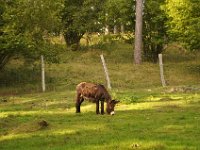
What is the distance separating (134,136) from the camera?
1513 centimetres

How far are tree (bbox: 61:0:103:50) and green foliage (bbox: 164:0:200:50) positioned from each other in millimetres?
11454

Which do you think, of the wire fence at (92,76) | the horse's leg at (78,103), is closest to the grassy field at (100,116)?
the wire fence at (92,76)

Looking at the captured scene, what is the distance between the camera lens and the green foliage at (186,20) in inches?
1585

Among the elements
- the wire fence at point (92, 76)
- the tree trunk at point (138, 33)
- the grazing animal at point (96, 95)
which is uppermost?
the tree trunk at point (138, 33)

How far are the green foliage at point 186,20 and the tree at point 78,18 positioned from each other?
37.6ft

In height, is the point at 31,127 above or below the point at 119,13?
below

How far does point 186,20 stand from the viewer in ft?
135

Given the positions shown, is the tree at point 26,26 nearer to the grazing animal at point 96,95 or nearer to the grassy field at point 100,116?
the grassy field at point 100,116

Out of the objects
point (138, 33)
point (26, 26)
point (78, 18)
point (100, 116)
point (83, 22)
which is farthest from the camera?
point (83, 22)

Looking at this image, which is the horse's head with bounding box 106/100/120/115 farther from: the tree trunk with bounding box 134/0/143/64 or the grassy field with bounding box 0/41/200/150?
the tree trunk with bounding box 134/0/143/64

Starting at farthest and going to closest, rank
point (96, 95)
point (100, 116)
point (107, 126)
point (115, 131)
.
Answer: point (96, 95)
point (100, 116)
point (107, 126)
point (115, 131)

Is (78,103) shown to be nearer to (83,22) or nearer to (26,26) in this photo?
(26,26)

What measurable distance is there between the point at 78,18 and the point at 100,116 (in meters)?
31.5

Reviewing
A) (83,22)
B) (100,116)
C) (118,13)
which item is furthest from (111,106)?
(83,22)
